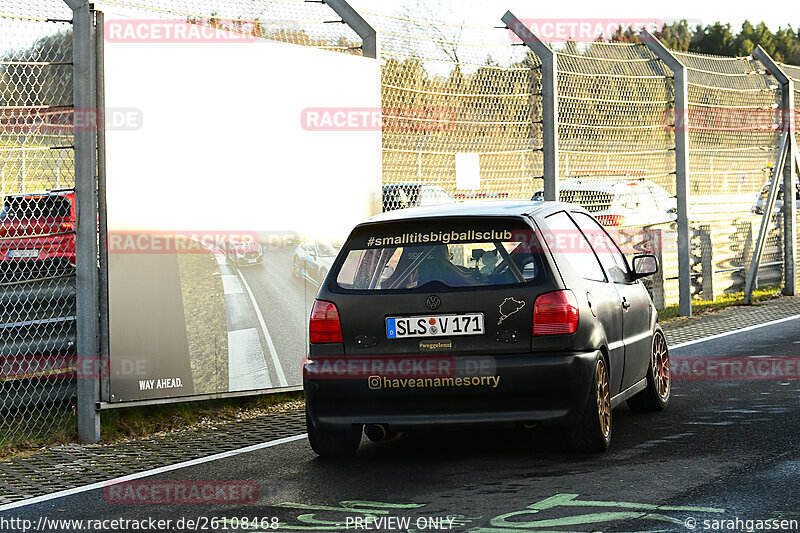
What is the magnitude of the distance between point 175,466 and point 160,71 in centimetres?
315

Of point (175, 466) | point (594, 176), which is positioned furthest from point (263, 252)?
point (594, 176)

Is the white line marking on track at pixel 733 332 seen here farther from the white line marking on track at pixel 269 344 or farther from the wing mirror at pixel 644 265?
the white line marking on track at pixel 269 344

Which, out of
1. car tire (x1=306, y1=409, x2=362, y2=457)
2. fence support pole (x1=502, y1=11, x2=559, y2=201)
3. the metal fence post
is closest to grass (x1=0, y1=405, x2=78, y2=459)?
the metal fence post

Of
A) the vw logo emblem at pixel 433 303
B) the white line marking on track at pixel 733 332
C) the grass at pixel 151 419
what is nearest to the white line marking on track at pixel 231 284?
the grass at pixel 151 419

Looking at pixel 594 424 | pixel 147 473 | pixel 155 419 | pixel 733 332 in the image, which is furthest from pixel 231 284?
pixel 733 332

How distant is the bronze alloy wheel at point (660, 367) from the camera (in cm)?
872

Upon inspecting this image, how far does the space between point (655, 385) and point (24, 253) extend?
469 cm

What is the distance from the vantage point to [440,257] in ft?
23.1

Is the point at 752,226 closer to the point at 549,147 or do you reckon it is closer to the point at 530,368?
the point at 549,147

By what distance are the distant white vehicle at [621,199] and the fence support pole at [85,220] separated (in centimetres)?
685

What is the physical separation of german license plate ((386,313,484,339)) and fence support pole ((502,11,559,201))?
734cm

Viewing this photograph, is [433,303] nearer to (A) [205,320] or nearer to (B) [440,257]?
(B) [440,257]

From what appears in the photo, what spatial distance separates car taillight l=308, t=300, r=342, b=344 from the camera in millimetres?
7008

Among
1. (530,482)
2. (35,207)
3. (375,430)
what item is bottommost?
(530,482)
